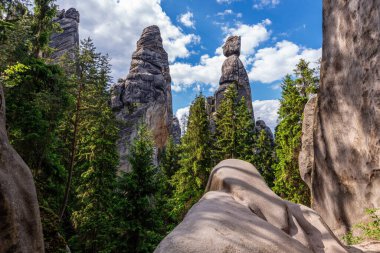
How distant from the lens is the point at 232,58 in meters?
59.9

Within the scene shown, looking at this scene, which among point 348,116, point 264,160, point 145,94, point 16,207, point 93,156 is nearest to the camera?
point 16,207

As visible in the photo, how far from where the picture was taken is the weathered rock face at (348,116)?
29.1 feet

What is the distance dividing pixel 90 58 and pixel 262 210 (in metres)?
16.1

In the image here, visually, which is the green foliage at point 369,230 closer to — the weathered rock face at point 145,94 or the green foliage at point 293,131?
the green foliage at point 293,131

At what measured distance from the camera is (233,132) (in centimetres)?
2833

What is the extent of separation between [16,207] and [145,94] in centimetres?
4273

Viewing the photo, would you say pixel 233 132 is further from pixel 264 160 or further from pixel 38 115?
pixel 38 115

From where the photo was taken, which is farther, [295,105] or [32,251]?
[295,105]

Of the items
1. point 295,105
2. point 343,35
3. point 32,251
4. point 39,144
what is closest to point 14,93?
point 39,144

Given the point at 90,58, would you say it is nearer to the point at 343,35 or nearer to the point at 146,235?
the point at 146,235

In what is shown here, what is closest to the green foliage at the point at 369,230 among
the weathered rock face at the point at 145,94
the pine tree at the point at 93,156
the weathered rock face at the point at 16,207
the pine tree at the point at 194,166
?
the weathered rock face at the point at 16,207

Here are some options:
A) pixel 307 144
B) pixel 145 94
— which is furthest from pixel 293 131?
pixel 145 94

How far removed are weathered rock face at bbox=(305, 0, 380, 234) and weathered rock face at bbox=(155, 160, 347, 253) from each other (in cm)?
324

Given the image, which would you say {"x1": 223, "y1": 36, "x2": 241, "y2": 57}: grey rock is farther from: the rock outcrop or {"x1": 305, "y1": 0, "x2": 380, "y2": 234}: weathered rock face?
{"x1": 305, "y1": 0, "x2": 380, "y2": 234}: weathered rock face
